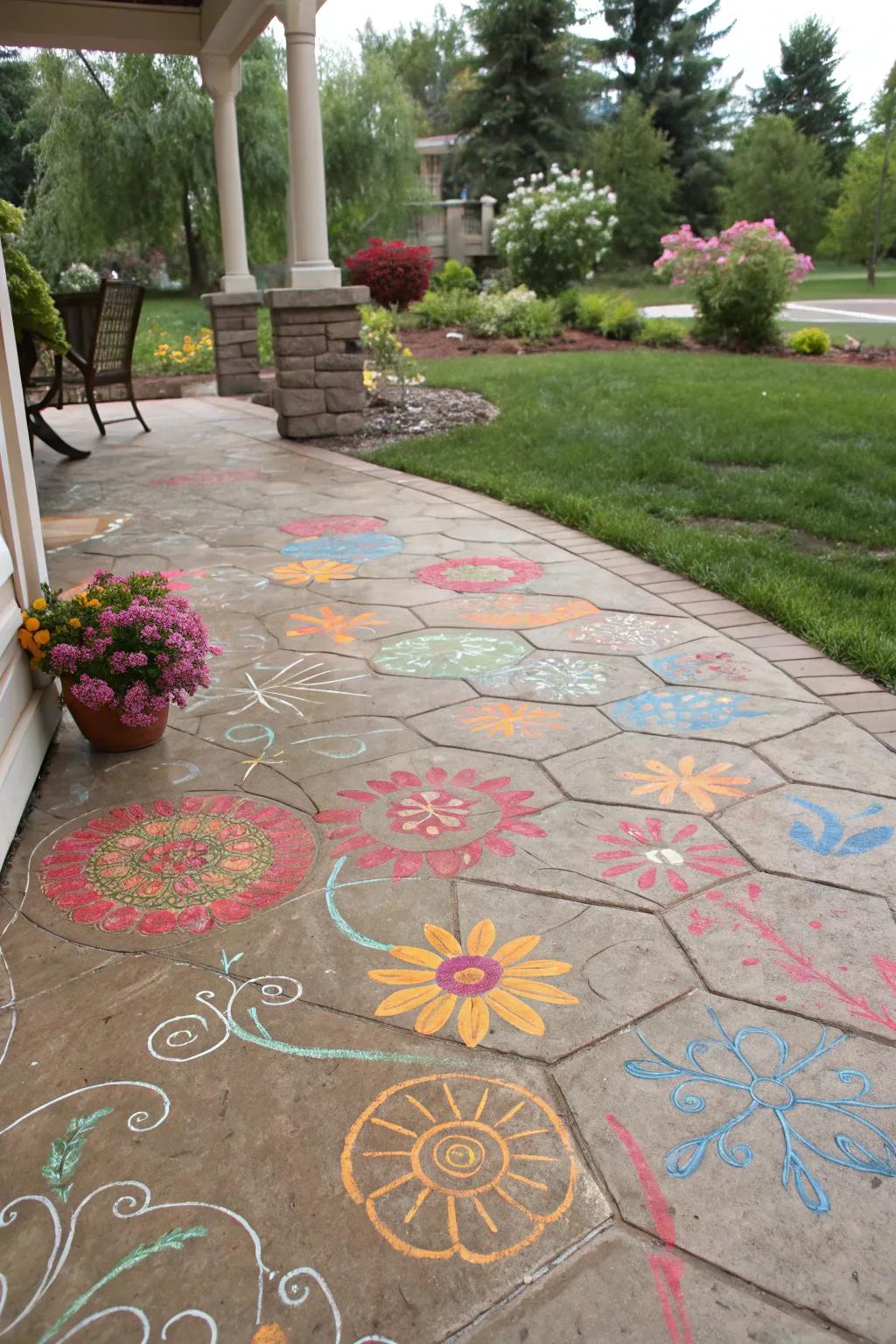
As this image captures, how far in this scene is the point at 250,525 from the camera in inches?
181

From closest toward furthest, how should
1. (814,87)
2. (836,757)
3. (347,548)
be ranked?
(836,757), (347,548), (814,87)

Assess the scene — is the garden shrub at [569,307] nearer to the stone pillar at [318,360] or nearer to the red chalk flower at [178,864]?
the stone pillar at [318,360]

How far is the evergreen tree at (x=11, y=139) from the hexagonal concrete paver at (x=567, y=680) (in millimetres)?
24882

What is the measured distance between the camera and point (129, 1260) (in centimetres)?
113

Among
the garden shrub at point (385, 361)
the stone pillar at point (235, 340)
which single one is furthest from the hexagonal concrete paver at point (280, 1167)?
the stone pillar at point (235, 340)

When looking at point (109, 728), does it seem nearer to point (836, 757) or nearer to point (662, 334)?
point (836, 757)

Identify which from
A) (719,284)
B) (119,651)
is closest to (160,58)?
(719,284)

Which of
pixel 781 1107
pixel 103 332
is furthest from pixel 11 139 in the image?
pixel 781 1107

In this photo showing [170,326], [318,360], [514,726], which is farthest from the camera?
[170,326]

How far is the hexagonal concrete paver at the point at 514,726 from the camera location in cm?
241

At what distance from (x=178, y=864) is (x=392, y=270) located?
12214mm

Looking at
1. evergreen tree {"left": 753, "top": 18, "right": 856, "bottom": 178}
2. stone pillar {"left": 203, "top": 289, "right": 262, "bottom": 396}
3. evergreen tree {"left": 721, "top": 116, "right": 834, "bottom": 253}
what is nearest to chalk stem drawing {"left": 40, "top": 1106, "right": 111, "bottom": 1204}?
stone pillar {"left": 203, "top": 289, "right": 262, "bottom": 396}

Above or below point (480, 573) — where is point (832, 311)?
above

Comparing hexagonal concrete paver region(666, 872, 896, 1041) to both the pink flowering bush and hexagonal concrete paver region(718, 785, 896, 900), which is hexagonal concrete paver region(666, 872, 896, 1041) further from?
the pink flowering bush
